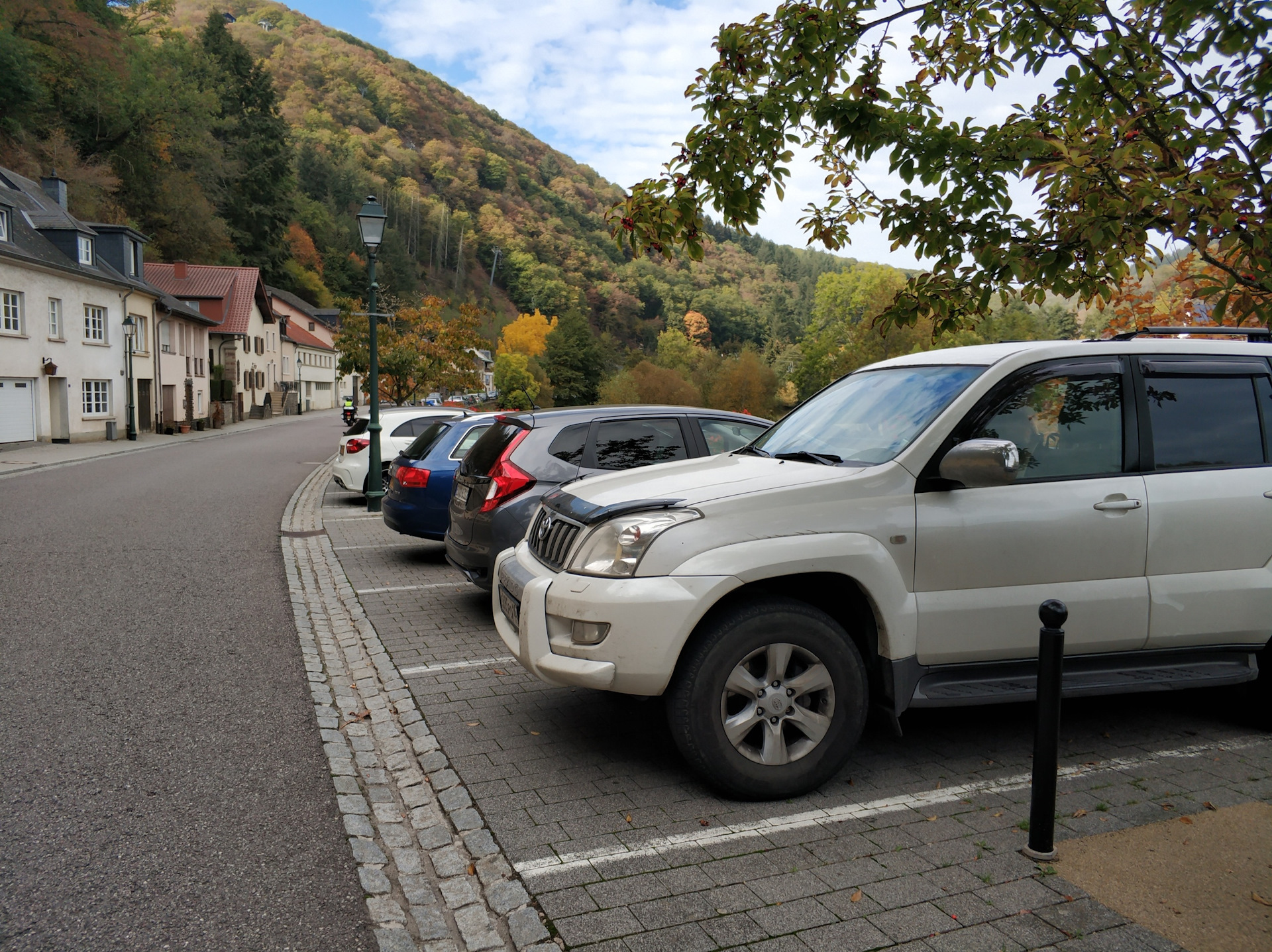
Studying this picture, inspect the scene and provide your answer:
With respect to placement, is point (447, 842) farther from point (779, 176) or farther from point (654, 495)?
point (779, 176)

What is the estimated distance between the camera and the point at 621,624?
12.8ft

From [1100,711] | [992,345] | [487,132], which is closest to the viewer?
[992,345]

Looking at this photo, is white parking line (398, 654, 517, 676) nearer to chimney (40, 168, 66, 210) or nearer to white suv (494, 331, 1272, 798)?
white suv (494, 331, 1272, 798)

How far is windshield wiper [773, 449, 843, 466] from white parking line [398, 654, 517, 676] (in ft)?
7.98

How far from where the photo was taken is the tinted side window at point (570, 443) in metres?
7.09

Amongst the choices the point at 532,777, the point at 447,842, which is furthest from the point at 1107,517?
the point at 447,842

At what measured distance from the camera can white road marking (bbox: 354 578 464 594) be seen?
8820mm

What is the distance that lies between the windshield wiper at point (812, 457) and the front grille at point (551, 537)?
117cm

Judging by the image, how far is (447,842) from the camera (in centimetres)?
370

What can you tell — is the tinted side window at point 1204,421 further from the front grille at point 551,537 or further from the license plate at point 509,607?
the license plate at point 509,607

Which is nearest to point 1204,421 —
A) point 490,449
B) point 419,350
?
point 490,449

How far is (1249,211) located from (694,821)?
336cm

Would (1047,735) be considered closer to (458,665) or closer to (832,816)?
(832,816)

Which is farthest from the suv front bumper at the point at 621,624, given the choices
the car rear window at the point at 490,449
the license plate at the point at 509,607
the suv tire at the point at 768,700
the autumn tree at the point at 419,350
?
the autumn tree at the point at 419,350
